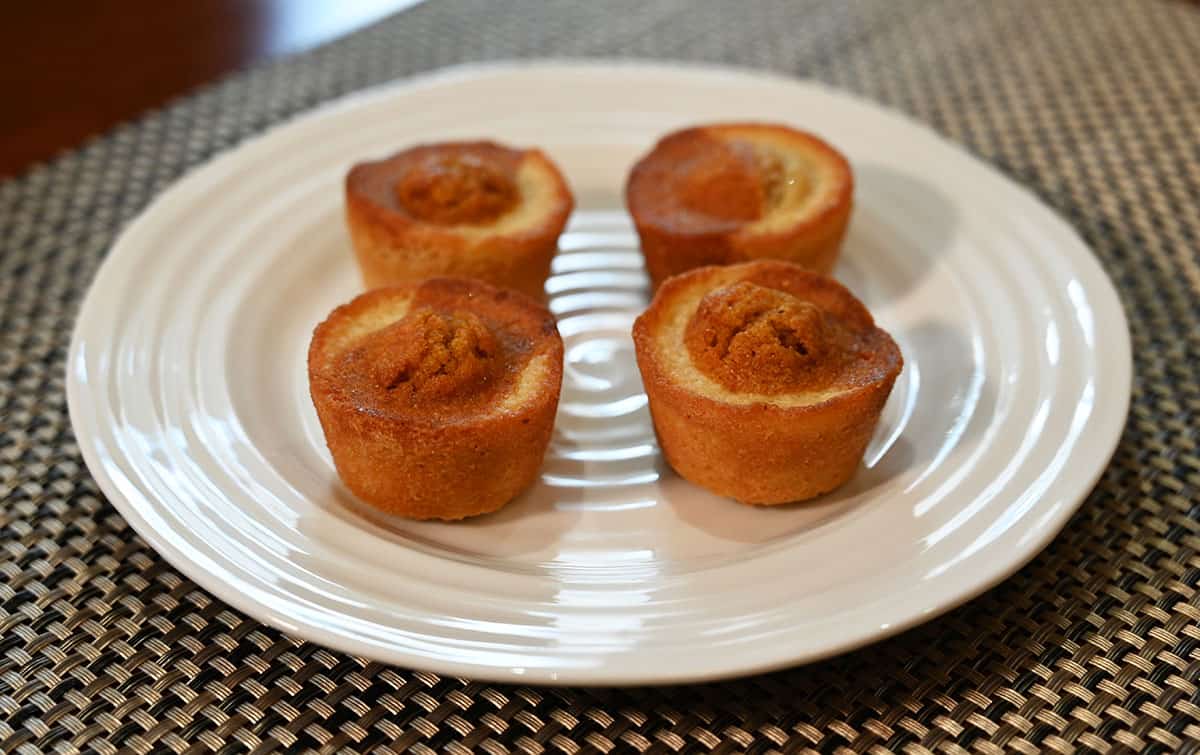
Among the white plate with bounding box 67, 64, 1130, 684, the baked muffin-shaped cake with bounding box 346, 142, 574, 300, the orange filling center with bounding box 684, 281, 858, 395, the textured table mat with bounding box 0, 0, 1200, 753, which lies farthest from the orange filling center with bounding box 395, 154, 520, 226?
the textured table mat with bounding box 0, 0, 1200, 753

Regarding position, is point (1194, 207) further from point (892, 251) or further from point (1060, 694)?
point (1060, 694)

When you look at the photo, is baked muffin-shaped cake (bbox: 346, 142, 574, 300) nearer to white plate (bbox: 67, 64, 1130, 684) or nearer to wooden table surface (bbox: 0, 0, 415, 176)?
white plate (bbox: 67, 64, 1130, 684)

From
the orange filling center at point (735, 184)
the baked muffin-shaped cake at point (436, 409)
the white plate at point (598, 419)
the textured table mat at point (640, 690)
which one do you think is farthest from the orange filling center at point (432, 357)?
the orange filling center at point (735, 184)

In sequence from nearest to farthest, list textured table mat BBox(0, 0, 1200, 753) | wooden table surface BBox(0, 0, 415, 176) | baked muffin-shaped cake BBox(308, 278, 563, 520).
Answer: textured table mat BBox(0, 0, 1200, 753)
baked muffin-shaped cake BBox(308, 278, 563, 520)
wooden table surface BBox(0, 0, 415, 176)

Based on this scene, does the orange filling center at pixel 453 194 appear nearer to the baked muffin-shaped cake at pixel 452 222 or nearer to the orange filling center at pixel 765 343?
the baked muffin-shaped cake at pixel 452 222

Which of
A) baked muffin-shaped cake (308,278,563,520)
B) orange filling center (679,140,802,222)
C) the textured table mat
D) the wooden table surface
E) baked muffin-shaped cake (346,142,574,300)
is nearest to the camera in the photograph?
the textured table mat

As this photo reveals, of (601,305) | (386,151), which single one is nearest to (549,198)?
(601,305)

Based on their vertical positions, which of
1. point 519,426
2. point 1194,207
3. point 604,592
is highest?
point 519,426
